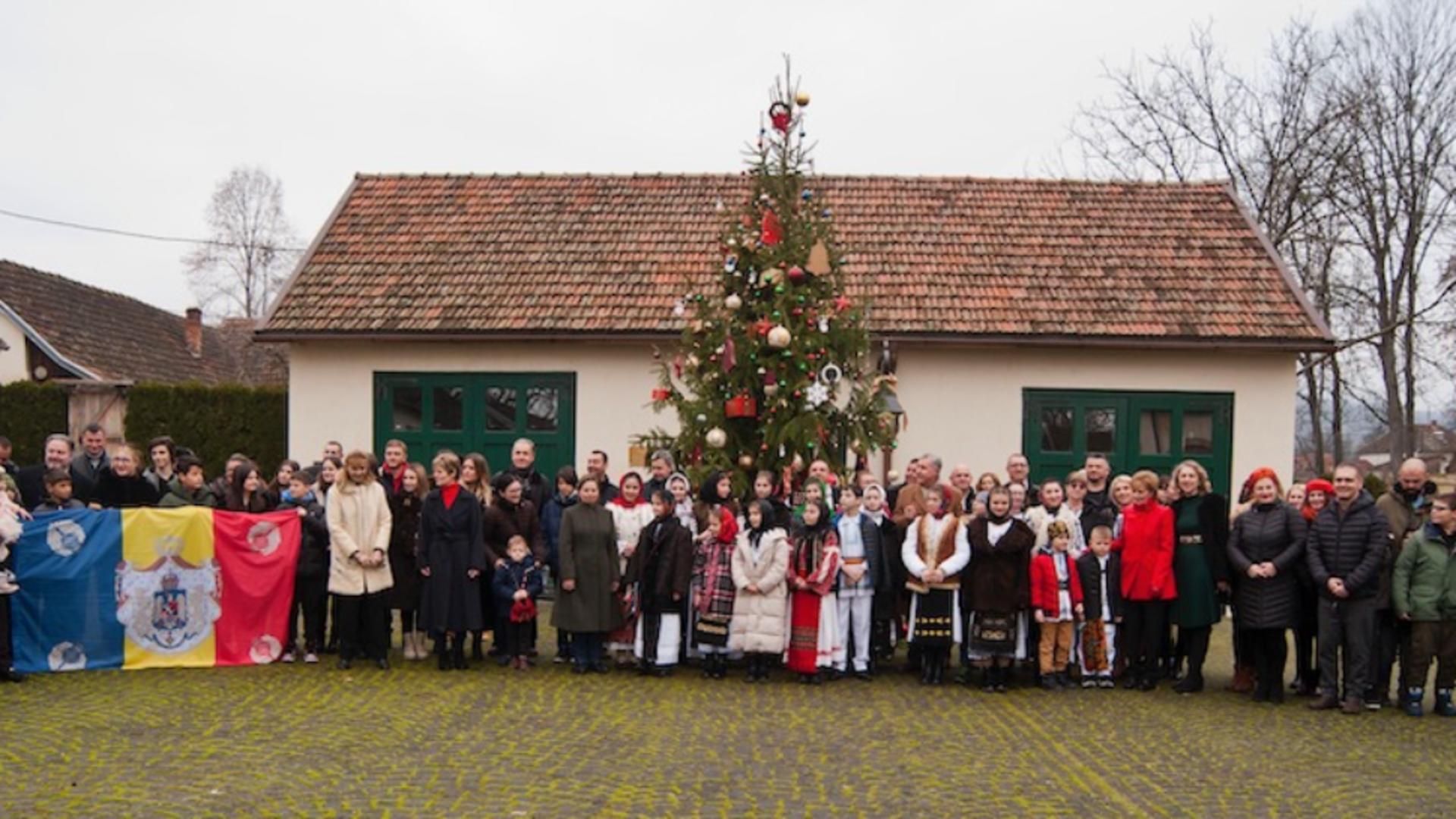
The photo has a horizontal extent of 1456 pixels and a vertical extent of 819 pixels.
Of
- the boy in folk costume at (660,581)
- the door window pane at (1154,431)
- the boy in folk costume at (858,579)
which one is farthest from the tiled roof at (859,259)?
the boy in folk costume at (858,579)

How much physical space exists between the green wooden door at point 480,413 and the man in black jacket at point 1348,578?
395 inches

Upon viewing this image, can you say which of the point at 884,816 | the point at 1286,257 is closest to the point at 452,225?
the point at 884,816

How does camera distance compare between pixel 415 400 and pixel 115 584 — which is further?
pixel 415 400

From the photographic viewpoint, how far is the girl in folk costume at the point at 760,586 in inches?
383

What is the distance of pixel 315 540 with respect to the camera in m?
10.2

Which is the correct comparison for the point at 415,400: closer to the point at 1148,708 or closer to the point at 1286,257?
the point at 1148,708

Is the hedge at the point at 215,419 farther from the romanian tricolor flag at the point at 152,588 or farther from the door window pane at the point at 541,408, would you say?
the romanian tricolor flag at the point at 152,588

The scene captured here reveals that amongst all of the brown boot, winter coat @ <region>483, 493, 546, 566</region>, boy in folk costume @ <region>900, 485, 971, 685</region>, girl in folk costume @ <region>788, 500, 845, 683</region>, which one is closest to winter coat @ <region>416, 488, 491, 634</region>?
winter coat @ <region>483, 493, 546, 566</region>

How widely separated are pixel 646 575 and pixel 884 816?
13.7ft

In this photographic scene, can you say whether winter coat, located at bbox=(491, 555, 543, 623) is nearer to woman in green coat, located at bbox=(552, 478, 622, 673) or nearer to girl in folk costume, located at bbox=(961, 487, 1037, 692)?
woman in green coat, located at bbox=(552, 478, 622, 673)

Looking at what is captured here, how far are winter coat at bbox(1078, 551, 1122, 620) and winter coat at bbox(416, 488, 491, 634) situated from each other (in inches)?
190

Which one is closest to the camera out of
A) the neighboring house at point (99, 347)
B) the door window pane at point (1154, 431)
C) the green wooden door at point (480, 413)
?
the door window pane at point (1154, 431)

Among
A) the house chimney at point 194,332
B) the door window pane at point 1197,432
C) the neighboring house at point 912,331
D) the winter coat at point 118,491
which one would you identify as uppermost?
the house chimney at point 194,332

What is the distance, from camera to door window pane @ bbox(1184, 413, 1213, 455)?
1627 cm
